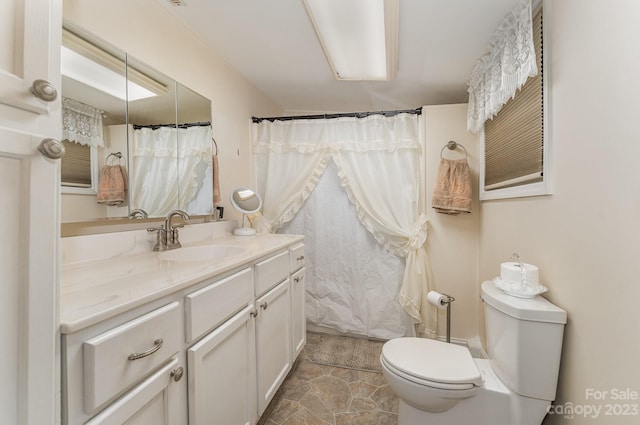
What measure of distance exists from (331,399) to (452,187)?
1656 mm

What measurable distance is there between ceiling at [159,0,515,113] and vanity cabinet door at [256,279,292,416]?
1.53m

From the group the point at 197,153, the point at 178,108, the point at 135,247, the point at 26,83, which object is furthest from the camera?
the point at 197,153

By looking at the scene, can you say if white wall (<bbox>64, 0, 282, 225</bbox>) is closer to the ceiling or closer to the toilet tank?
the ceiling

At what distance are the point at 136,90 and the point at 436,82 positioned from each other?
2154mm

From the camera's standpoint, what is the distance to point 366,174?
228 centimetres

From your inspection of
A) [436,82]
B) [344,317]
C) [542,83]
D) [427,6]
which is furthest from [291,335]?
[436,82]

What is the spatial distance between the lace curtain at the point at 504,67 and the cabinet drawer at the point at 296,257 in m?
1.47

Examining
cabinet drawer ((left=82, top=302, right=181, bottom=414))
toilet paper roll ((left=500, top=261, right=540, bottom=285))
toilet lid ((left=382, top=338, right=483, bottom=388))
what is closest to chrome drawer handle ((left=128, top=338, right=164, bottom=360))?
cabinet drawer ((left=82, top=302, right=181, bottom=414))

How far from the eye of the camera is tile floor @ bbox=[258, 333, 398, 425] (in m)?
1.50

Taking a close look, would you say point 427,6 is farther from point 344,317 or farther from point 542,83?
point 344,317

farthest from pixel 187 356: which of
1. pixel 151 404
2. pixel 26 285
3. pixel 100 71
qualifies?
pixel 100 71

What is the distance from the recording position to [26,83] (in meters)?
0.50

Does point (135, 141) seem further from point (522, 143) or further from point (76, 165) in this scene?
point (522, 143)

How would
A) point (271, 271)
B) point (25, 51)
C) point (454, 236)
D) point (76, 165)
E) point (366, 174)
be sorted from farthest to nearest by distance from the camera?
point (366, 174) → point (454, 236) → point (271, 271) → point (76, 165) → point (25, 51)
